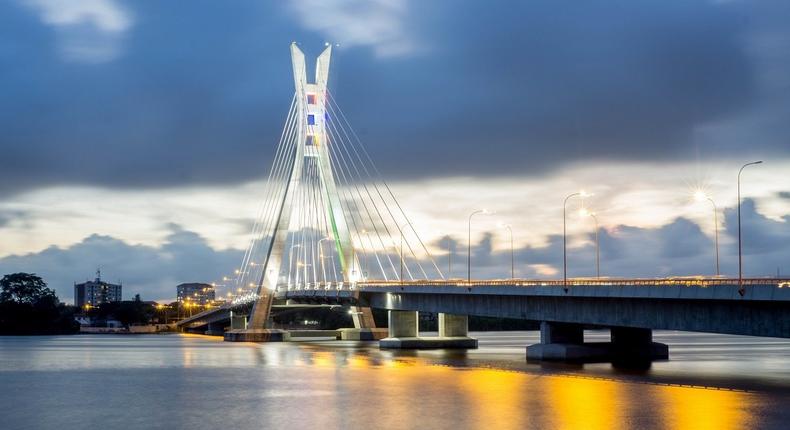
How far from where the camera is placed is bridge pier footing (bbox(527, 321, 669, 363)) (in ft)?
226

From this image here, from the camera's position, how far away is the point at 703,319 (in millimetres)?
50312

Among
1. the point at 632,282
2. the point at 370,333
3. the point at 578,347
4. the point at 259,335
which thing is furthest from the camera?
the point at 259,335

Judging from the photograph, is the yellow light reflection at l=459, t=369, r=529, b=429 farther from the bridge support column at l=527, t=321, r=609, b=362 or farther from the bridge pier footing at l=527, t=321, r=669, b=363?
the bridge pier footing at l=527, t=321, r=669, b=363

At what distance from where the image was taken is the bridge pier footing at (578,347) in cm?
6888

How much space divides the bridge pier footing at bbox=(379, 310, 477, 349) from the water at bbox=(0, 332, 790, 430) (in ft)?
74.3

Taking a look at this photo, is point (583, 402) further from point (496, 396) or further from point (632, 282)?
point (632, 282)

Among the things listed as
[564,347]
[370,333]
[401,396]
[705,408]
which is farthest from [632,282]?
[370,333]

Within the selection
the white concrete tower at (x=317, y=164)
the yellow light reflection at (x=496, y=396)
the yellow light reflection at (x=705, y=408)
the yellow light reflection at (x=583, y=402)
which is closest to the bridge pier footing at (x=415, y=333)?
the white concrete tower at (x=317, y=164)

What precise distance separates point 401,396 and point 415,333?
5318cm

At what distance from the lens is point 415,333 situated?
322 feet

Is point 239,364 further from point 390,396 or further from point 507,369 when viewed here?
point 390,396

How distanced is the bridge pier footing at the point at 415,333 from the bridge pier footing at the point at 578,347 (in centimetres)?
2383

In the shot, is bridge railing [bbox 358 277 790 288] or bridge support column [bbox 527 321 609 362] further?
bridge support column [bbox 527 321 609 362]

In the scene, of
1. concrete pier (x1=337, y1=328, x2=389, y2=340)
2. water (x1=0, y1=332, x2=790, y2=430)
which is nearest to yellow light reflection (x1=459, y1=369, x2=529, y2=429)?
water (x1=0, y1=332, x2=790, y2=430)
